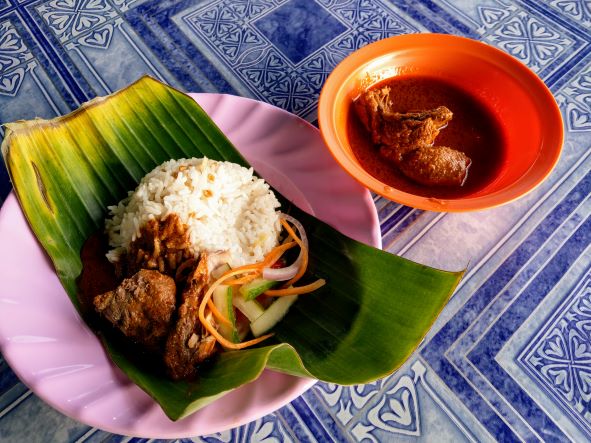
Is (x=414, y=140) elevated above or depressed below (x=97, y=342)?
above

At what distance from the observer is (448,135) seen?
232cm

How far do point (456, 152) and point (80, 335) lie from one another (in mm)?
1683

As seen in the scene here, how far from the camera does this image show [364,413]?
177 centimetres

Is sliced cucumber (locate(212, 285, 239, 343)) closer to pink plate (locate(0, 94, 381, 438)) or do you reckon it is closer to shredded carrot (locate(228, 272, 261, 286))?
shredded carrot (locate(228, 272, 261, 286))

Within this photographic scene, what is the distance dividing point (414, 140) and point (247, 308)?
1.04 m

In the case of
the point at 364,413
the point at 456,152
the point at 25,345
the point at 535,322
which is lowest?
the point at 25,345

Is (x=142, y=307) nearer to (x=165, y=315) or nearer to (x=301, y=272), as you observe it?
(x=165, y=315)

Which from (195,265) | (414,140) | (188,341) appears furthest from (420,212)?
(188,341)

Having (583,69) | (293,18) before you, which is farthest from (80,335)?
(583,69)

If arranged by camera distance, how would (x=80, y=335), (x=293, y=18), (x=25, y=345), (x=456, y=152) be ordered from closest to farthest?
(x=25, y=345) < (x=80, y=335) < (x=456, y=152) < (x=293, y=18)

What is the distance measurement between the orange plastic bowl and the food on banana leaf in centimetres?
42

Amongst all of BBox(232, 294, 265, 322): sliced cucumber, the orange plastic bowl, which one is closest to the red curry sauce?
the orange plastic bowl

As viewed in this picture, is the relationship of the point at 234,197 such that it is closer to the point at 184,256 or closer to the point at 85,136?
the point at 184,256

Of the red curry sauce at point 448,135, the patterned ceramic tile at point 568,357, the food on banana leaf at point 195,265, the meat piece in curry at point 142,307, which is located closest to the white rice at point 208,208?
the food on banana leaf at point 195,265
